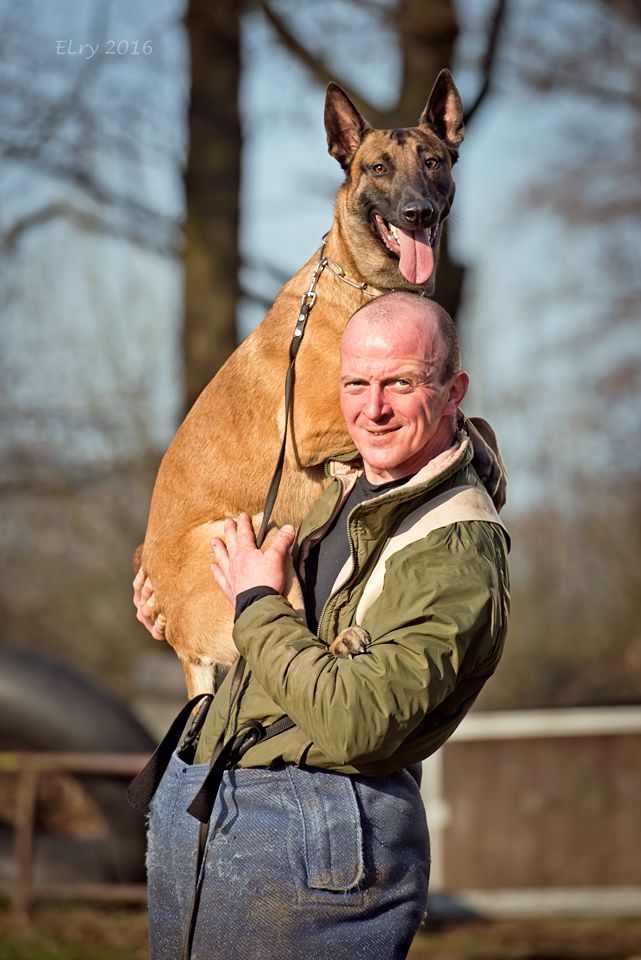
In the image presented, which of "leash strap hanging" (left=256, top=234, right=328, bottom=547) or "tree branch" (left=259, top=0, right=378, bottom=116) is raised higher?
"tree branch" (left=259, top=0, right=378, bottom=116)

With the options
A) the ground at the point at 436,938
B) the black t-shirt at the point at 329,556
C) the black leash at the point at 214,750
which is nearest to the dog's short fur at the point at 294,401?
the black leash at the point at 214,750

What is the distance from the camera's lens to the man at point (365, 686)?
2.17 metres

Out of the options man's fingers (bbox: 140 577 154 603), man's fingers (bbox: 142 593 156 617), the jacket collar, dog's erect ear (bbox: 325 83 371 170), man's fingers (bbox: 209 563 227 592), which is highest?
dog's erect ear (bbox: 325 83 371 170)

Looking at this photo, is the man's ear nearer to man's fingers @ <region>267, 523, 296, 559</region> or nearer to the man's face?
the man's face

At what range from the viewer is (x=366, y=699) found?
212cm

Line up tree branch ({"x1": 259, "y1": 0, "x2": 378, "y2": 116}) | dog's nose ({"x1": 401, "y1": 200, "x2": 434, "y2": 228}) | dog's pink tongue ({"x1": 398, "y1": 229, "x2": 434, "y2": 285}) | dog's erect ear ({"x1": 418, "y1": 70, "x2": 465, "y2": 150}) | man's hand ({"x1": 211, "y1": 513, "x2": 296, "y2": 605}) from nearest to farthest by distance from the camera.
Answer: man's hand ({"x1": 211, "y1": 513, "x2": 296, "y2": 605}) → dog's pink tongue ({"x1": 398, "y1": 229, "x2": 434, "y2": 285}) → dog's nose ({"x1": 401, "y1": 200, "x2": 434, "y2": 228}) → dog's erect ear ({"x1": 418, "y1": 70, "x2": 465, "y2": 150}) → tree branch ({"x1": 259, "y1": 0, "x2": 378, "y2": 116})

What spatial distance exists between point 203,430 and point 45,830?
22.0 feet

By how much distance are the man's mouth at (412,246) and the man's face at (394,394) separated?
0.75 meters

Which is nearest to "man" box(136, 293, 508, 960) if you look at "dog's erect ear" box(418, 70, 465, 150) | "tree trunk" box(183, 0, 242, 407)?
"dog's erect ear" box(418, 70, 465, 150)

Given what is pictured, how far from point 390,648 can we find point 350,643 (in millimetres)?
127

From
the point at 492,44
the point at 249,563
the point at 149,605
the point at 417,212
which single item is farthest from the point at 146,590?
the point at 492,44

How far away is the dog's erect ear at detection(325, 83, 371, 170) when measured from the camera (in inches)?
145

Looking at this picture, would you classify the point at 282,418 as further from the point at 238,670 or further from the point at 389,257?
the point at 238,670

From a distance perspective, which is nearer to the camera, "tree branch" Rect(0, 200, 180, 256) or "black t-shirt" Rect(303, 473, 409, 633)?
"black t-shirt" Rect(303, 473, 409, 633)
